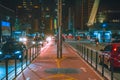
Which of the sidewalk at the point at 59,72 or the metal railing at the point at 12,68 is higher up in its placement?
the metal railing at the point at 12,68

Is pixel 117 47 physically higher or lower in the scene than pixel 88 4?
lower

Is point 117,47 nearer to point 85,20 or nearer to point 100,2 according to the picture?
point 100,2

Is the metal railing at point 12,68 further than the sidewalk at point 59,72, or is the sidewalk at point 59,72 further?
the sidewalk at point 59,72

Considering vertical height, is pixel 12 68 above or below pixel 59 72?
above

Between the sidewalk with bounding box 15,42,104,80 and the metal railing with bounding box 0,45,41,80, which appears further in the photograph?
the sidewalk with bounding box 15,42,104,80

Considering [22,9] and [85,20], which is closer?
[22,9]

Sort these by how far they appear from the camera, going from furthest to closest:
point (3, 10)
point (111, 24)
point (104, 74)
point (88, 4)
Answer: point (88, 4), point (111, 24), point (3, 10), point (104, 74)

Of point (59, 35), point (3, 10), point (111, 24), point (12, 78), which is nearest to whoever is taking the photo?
point (12, 78)

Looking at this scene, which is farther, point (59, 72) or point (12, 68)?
point (59, 72)

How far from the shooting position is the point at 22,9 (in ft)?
504

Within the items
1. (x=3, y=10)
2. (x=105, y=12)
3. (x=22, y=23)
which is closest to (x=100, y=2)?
(x=105, y=12)

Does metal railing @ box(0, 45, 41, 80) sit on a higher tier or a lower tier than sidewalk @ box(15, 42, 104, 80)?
higher

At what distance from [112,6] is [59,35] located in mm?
98026

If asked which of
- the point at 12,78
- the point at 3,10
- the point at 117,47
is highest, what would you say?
the point at 3,10
